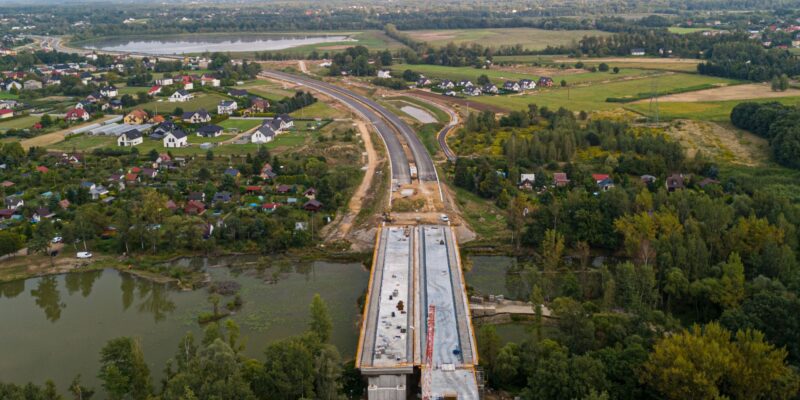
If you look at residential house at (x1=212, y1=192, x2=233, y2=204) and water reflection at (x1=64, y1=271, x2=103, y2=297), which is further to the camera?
residential house at (x1=212, y1=192, x2=233, y2=204)

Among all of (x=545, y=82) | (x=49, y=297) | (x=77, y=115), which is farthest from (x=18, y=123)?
(x=545, y=82)

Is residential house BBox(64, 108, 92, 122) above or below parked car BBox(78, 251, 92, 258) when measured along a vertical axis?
above

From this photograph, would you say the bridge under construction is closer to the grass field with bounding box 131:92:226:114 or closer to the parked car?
the parked car

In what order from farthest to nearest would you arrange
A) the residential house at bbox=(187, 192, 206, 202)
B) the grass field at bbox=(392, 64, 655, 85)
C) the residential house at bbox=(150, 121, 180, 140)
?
the grass field at bbox=(392, 64, 655, 85), the residential house at bbox=(150, 121, 180, 140), the residential house at bbox=(187, 192, 206, 202)

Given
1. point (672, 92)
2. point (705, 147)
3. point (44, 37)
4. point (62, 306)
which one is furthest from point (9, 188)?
point (44, 37)

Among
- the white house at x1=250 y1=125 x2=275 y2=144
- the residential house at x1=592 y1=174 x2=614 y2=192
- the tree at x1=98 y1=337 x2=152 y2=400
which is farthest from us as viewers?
the white house at x1=250 y1=125 x2=275 y2=144

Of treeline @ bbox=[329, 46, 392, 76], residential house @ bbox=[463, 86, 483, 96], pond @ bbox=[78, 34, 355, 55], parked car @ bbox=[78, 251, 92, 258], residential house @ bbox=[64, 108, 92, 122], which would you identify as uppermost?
pond @ bbox=[78, 34, 355, 55]

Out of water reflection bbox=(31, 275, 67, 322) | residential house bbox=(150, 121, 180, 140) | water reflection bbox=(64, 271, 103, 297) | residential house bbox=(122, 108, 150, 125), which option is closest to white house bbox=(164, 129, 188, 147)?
residential house bbox=(150, 121, 180, 140)

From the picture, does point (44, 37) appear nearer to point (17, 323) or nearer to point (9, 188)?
point (9, 188)
